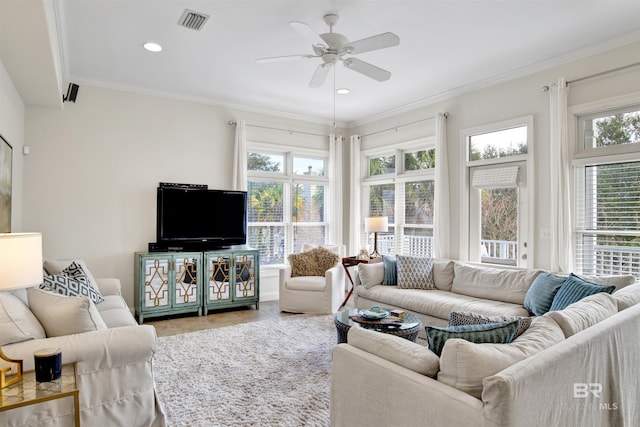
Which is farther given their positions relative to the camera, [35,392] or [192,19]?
[192,19]

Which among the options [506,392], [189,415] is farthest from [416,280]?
[506,392]

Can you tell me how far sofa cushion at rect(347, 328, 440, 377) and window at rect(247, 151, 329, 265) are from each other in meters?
4.21

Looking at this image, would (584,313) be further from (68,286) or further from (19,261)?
(68,286)

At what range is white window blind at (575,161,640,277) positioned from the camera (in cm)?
352

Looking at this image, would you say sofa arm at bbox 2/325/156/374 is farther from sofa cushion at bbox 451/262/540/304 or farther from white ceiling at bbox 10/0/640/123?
sofa cushion at bbox 451/262/540/304

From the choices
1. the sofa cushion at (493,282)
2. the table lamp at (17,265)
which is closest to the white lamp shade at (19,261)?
the table lamp at (17,265)

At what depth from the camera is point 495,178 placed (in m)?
4.55

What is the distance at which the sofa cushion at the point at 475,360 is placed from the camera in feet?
4.68

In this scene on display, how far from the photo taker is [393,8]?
119 inches

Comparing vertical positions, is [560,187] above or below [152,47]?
below

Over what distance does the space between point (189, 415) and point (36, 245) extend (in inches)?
56.1

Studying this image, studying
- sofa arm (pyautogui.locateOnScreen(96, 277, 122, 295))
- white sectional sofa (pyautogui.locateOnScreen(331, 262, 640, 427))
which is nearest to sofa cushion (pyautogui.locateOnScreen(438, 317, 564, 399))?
white sectional sofa (pyautogui.locateOnScreen(331, 262, 640, 427))

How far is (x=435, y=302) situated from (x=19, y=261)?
3447mm

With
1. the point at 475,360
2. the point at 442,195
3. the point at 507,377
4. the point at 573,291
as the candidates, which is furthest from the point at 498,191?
the point at 507,377
